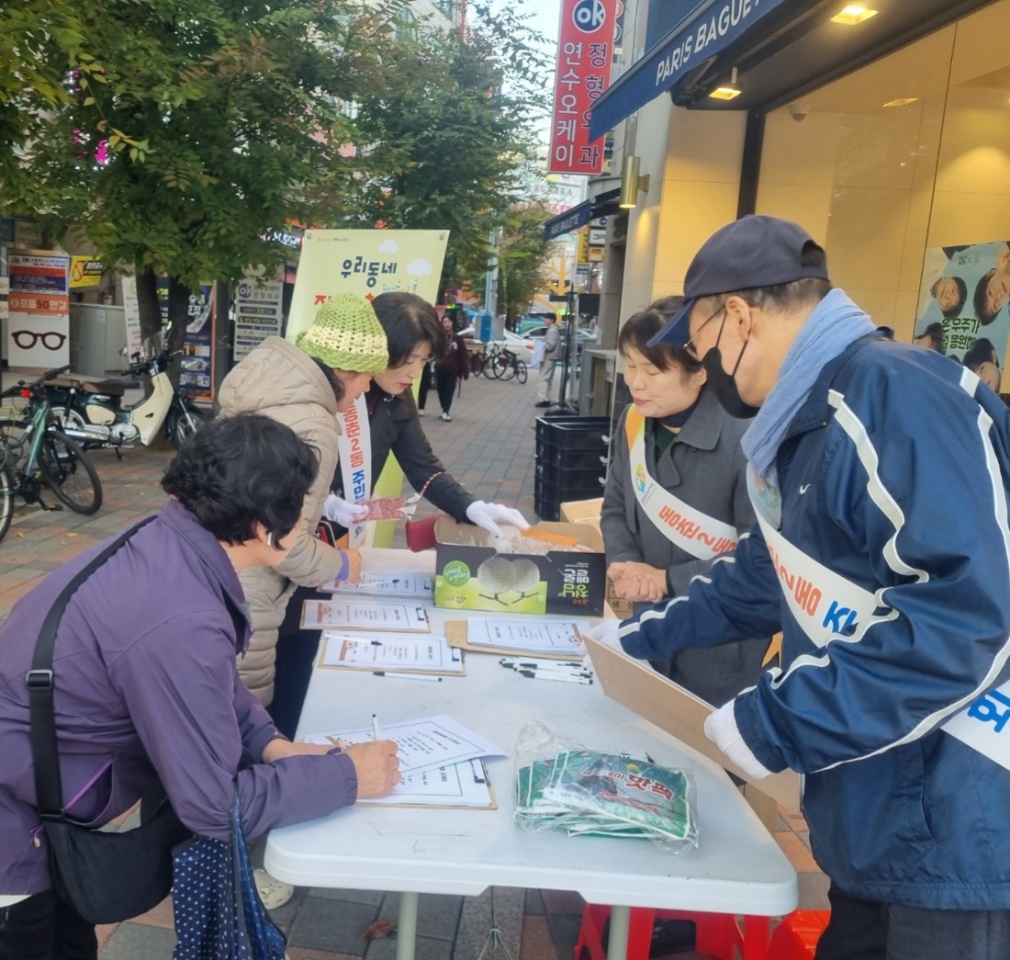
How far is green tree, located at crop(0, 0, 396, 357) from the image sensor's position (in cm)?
729

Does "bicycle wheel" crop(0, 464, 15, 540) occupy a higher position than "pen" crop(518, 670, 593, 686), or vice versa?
"pen" crop(518, 670, 593, 686)

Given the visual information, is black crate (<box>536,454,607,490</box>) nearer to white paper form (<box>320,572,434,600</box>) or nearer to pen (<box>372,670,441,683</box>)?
white paper form (<box>320,572,434,600</box>)

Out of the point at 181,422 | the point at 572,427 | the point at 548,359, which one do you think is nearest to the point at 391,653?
the point at 572,427

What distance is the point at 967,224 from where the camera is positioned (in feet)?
15.5

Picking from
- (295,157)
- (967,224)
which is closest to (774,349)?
(967,224)

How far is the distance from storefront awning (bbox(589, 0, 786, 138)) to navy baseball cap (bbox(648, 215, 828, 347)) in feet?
7.05

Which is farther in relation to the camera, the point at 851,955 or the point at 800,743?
the point at 851,955

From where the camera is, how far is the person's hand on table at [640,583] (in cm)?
234

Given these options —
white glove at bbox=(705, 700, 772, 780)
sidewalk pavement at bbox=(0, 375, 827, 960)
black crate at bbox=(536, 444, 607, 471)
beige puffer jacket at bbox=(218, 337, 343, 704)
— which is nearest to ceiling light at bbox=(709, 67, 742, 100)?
black crate at bbox=(536, 444, 607, 471)

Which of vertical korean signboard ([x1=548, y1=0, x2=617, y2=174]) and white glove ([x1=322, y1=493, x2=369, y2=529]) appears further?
vertical korean signboard ([x1=548, y1=0, x2=617, y2=174])

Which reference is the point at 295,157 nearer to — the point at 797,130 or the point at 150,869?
the point at 797,130

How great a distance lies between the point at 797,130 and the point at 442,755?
516 centimetres

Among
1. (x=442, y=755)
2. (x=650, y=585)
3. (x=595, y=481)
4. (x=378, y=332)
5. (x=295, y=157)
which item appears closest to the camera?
(x=442, y=755)

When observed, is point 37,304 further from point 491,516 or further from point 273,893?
point 273,893
